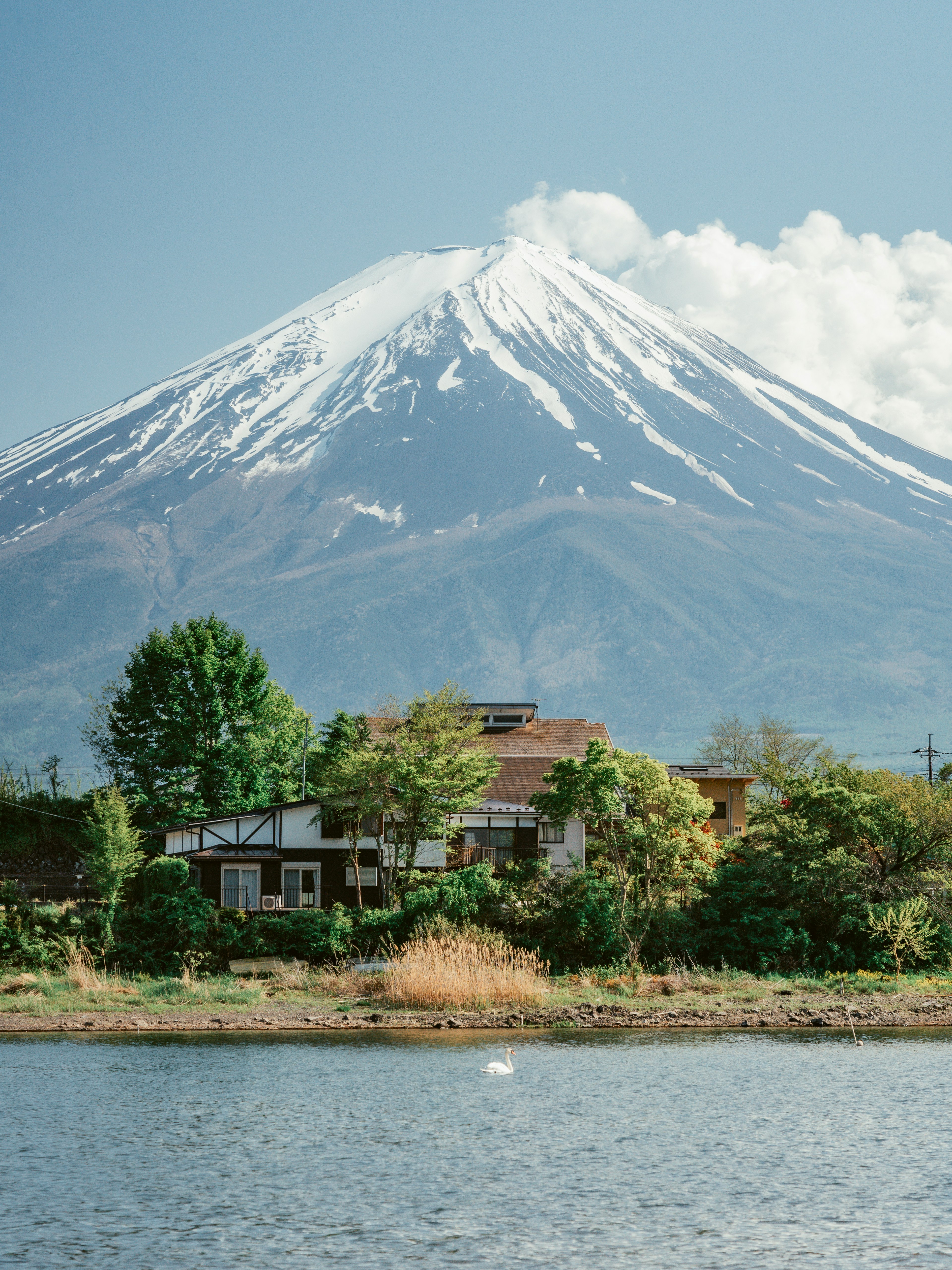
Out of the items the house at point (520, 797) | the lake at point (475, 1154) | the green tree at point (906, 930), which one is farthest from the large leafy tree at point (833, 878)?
the lake at point (475, 1154)

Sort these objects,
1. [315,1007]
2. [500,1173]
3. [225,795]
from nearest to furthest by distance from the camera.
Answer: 1. [500,1173]
2. [315,1007]
3. [225,795]

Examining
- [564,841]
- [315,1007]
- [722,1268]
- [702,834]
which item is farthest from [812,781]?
[722,1268]

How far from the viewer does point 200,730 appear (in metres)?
59.3

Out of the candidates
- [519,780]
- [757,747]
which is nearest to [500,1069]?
[519,780]

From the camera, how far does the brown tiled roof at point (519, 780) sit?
2269 inches

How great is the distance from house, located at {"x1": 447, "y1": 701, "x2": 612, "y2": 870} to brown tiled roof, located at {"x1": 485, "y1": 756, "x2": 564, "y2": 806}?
1.5 inches

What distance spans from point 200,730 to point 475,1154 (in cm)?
4034

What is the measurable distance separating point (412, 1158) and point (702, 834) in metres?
25.8

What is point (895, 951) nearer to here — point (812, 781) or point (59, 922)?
point (812, 781)

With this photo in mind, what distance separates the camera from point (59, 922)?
145 feet

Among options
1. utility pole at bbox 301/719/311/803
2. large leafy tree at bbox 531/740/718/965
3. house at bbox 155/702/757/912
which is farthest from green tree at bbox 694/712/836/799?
utility pole at bbox 301/719/311/803

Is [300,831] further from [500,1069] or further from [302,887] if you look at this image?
[500,1069]

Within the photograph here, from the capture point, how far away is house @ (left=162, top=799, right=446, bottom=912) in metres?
48.7

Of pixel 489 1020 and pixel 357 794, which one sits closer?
pixel 489 1020
